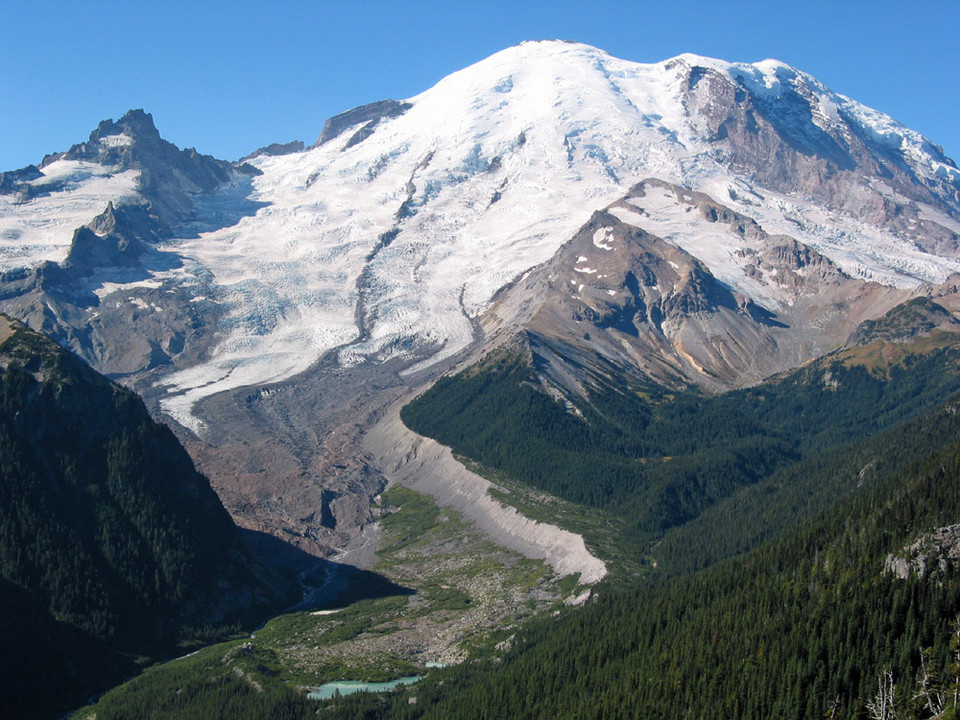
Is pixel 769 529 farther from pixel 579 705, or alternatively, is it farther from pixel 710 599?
pixel 579 705

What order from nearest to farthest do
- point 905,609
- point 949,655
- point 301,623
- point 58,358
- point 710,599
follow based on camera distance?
point 949,655 → point 905,609 → point 710,599 → point 301,623 → point 58,358

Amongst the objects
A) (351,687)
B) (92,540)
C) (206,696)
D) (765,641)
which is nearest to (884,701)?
(765,641)

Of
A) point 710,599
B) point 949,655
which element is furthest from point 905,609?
point 710,599

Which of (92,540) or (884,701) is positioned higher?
(884,701)

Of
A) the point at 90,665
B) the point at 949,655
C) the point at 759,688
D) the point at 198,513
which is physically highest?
the point at 949,655

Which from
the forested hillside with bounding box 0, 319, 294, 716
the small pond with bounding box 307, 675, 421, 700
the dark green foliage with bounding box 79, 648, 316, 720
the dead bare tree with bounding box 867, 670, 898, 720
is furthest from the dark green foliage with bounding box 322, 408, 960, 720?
the forested hillside with bounding box 0, 319, 294, 716

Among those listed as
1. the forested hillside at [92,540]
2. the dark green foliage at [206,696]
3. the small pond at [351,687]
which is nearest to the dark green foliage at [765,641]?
the small pond at [351,687]

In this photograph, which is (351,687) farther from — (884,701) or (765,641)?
(884,701)

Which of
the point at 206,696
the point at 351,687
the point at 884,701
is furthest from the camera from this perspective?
the point at 351,687
